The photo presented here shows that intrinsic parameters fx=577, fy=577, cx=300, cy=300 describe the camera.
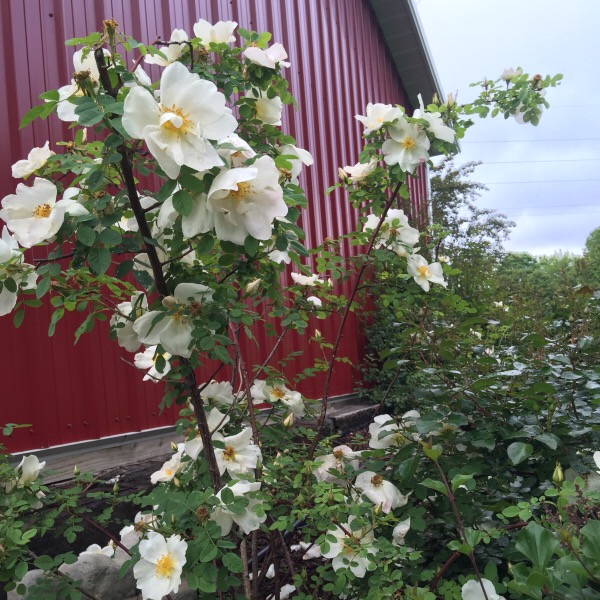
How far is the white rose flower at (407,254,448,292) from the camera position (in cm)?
194

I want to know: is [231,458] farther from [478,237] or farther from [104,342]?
[478,237]

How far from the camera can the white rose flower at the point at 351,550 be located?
1.41 meters

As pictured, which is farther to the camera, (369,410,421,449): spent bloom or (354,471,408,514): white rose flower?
(369,410,421,449): spent bloom

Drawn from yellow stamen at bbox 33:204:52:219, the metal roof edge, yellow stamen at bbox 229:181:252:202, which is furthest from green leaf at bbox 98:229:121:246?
the metal roof edge

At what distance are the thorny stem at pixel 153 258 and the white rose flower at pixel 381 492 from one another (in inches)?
16.5

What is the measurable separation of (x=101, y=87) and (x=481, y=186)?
492 inches

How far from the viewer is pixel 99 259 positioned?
3.97 ft

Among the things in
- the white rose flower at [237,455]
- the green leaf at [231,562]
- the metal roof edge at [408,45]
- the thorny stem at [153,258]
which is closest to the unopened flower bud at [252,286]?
the thorny stem at [153,258]

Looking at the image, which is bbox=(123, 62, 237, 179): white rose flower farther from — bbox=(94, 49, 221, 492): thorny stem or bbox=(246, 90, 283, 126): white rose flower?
bbox=(246, 90, 283, 126): white rose flower

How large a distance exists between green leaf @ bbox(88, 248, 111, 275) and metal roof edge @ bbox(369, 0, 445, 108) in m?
7.34

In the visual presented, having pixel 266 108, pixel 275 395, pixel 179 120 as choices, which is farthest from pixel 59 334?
pixel 179 120

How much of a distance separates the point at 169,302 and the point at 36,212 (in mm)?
341

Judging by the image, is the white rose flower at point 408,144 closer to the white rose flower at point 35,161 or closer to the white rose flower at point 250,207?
the white rose flower at point 250,207

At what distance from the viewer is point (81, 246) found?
1241mm
